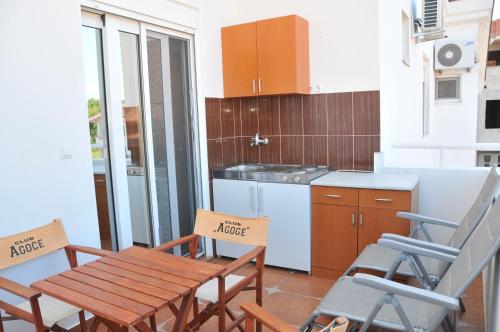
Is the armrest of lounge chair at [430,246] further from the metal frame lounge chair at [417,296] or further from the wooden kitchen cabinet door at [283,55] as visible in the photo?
the wooden kitchen cabinet door at [283,55]

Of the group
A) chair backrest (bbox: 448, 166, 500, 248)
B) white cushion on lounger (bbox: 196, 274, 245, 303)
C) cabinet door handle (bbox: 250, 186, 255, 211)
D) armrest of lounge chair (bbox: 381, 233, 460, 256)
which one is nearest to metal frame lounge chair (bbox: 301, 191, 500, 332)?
armrest of lounge chair (bbox: 381, 233, 460, 256)

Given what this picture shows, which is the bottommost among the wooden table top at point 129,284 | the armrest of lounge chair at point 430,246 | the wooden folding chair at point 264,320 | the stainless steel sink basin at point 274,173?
the wooden folding chair at point 264,320

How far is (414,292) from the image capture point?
1700 mm

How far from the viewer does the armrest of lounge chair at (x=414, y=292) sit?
1629mm

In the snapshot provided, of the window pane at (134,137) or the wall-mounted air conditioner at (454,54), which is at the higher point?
the wall-mounted air conditioner at (454,54)

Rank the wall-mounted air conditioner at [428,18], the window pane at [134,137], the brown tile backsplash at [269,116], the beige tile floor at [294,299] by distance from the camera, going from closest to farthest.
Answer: the beige tile floor at [294,299] → the window pane at [134,137] → the brown tile backsplash at [269,116] → the wall-mounted air conditioner at [428,18]

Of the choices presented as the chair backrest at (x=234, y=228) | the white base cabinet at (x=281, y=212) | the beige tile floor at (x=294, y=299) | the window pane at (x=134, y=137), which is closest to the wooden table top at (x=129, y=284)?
the chair backrest at (x=234, y=228)

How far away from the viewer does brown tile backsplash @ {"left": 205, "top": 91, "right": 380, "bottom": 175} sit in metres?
3.73

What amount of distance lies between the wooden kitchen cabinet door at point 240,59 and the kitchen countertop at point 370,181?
118 centimetres

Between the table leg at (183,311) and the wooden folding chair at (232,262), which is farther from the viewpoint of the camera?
the wooden folding chair at (232,262)

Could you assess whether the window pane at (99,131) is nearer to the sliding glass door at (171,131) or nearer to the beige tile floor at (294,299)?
the sliding glass door at (171,131)

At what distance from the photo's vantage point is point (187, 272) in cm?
189

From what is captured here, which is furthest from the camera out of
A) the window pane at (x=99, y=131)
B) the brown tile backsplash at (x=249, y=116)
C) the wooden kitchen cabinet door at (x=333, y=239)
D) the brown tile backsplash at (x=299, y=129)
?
the brown tile backsplash at (x=249, y=116)

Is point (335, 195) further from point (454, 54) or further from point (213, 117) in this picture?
point (454, 54)
